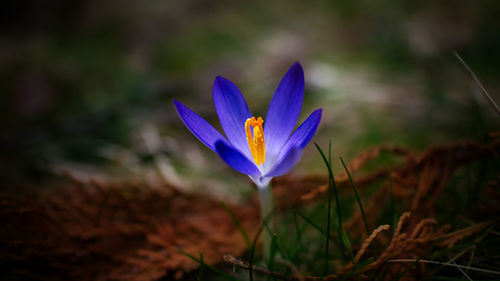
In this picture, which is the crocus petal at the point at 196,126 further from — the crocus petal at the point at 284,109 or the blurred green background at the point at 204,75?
the blurred green background at the point at 204,75

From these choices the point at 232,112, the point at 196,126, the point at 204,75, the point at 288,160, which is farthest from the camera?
the point at 204,75

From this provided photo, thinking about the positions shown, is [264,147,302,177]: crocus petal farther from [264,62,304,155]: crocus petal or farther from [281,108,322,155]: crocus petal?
[264,62,304,155]: crocus petal

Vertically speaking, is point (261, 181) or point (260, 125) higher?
point (260, 125)

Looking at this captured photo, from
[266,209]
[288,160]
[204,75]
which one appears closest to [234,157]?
[288,160]

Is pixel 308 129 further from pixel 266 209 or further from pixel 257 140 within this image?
pixel 266 209

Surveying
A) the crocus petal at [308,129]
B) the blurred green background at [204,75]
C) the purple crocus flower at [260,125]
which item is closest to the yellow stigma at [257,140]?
the purple crocus flower at [260,125]

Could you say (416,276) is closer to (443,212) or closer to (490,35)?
(443,212)

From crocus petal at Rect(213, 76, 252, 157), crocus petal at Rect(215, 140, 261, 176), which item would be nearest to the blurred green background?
crocus petal at Rect(213, 76, 252, 157)

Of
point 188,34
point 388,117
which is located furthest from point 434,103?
point 188,34
